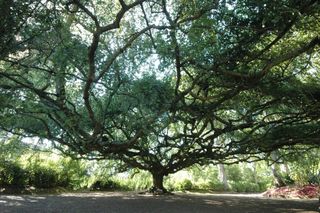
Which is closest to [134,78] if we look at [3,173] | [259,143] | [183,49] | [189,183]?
[183,49]

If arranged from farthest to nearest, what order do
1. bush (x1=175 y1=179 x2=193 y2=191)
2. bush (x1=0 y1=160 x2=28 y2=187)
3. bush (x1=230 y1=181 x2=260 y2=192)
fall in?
bush (x1=230 y1=181 x2=260 y2=192) < bush (x1=175 y1=179 x2=193 y2=191) < bush (x1=0 y1=160 x2=28 y2=187)

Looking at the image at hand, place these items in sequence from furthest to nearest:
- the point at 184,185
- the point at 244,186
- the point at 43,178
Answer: the point at 244,186 → the point at 184,185 → the point at 43,178

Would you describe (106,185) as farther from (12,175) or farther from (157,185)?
(12,175)

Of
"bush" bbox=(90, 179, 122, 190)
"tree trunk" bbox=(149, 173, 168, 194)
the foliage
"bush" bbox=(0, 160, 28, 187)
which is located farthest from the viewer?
"bush" bbox=(90, 179, 122, 190)

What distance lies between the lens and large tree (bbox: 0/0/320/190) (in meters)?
4.70

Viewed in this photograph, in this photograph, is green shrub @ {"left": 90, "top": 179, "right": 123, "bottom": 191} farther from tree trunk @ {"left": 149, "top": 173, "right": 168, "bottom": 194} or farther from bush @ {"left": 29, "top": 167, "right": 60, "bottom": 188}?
tree trunk @ {"left": 149, "top": 173, "right": 168, "bottom": 194}

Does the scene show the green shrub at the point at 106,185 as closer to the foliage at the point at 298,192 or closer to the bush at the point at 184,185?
the bush at the point at 184,185

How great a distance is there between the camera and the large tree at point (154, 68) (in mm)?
4695

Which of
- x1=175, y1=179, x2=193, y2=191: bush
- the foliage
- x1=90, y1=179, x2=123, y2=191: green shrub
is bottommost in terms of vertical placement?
the foliage

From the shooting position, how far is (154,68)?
658cm

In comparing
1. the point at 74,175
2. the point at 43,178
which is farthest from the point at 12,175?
the point at 74,175

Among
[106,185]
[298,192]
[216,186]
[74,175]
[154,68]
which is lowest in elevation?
[298,192]

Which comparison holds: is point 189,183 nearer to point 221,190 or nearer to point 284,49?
point 221,190

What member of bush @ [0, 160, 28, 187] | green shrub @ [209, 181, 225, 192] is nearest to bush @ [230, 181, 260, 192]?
green shrub @ [209, 181, 225, 192]
